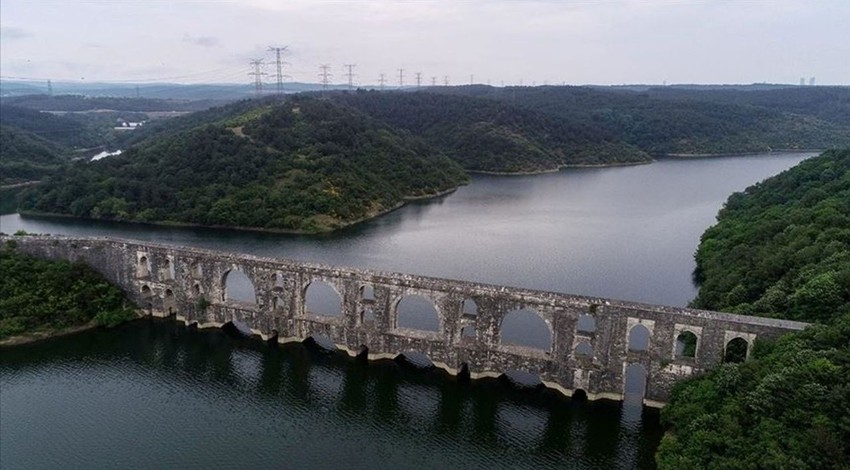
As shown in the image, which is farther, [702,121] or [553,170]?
[702,121]

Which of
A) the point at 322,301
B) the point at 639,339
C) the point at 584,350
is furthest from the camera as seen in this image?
the point at 322,301

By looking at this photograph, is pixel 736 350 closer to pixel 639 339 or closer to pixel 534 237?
pixel 639 339

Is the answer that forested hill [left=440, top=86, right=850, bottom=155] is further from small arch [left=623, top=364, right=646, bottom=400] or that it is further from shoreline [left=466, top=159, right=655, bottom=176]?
small arch [left=623, top=364, right=646, bottom=400]

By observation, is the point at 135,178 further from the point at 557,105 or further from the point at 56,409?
the point at 557,105

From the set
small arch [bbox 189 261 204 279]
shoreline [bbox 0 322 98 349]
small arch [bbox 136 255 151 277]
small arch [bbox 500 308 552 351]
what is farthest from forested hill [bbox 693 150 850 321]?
shoreline [bbox 0 322 98 349]

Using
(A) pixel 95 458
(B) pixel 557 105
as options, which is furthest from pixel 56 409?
(B) pixel 557 105

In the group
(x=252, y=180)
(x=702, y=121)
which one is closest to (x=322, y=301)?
(x=252, y=180)

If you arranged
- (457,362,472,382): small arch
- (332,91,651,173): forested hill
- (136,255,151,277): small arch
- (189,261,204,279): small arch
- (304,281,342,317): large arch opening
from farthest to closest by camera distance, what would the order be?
(332,91,651,173): forested hill < (304,281,342,317): large arch opening < (136,255,151,277): small arch < (189,261,204,279): small arch < (457,362,472,382): small arch

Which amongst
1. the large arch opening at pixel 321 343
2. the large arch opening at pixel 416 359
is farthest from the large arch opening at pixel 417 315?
the large arch opening at pixel 321 343
